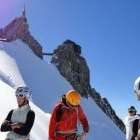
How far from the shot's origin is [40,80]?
85562 millimetres

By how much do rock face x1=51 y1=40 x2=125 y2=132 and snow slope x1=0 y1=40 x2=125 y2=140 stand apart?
18.4 feet

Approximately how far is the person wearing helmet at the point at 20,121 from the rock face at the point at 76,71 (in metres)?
96.6

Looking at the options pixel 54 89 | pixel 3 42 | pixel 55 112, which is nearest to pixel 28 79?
pixel 54 89

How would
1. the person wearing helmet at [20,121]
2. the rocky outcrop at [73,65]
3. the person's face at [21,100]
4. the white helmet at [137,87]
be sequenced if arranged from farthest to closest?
the rocky outcrop at [73,65] → the person's face at [21,100] → the person wearing helmet at [20,121] → the white helmet at [137,87]

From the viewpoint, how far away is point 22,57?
8988cm

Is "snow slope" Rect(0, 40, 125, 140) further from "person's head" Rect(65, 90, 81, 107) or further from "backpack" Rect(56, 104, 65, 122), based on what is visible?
"person's head" Rect(65, 90, 81, 107)

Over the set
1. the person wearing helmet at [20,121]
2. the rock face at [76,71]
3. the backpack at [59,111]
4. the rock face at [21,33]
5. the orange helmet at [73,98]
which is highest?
the rock face at [21,33]

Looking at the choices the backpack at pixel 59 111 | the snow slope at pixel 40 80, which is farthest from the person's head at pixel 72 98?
the snow slope at pixel 40 80

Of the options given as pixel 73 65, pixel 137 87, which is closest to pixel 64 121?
pixel 137 87

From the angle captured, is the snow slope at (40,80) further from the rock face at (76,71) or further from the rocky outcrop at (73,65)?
the rock face at (76,71)

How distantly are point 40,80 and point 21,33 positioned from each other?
2941 cm

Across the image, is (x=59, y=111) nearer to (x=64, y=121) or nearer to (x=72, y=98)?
(x=64, y=121)

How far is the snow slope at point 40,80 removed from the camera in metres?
71.6

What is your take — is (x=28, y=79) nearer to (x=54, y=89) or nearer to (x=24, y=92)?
(x=54, y=89)
